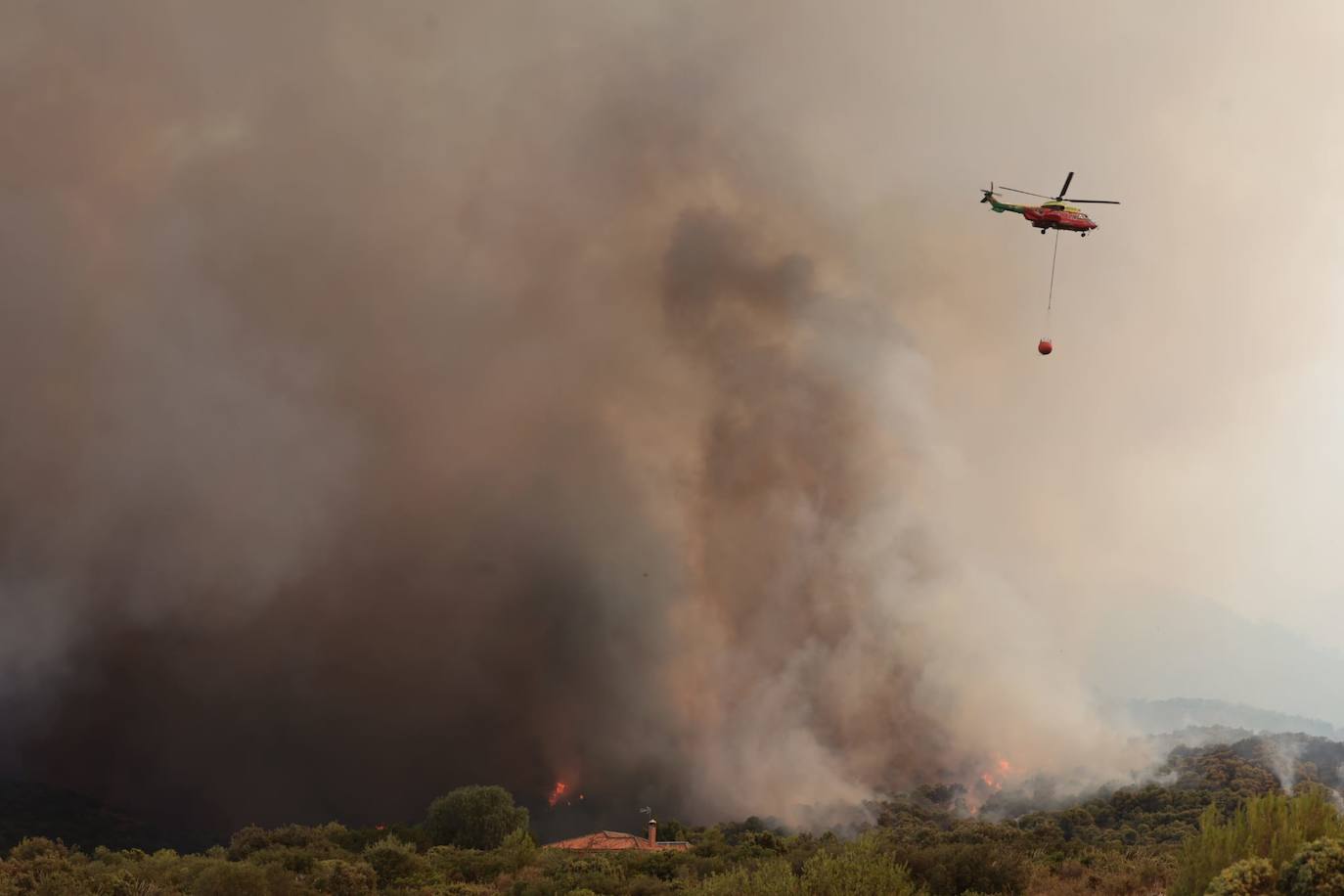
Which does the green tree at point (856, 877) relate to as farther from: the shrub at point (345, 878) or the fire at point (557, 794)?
the fire at point (557, 794)

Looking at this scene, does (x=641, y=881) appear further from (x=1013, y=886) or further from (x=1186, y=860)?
(x=1186, y=860)

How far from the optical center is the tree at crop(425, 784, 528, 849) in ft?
180

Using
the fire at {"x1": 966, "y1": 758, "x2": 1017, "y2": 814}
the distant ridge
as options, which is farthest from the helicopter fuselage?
the distant ridge

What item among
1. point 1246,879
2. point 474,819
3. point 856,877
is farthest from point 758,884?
point 474,819

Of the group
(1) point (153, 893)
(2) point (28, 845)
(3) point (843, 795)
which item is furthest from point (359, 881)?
(3) point (843, 795)

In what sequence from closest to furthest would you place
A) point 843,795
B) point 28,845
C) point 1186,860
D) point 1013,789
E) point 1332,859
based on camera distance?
point 1332,859
point 1186,860
point 28,845
point 1013,789
point 843,795

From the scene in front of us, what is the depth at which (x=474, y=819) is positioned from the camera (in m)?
56.2

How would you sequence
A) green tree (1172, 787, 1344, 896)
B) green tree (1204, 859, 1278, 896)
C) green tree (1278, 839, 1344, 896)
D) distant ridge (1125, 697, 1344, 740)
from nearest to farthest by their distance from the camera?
green tree (1278, 839, 1344, 896), green tree (1204, 859, 1278, 896), green tree (1172, 787, 1344, 896), distant ridge (1125, 697, 1344, 740)

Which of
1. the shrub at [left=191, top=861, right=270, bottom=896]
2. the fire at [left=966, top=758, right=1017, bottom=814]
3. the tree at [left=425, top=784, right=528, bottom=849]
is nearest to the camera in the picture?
the shrub at [left=191, top=861, right=270, bottom=896]

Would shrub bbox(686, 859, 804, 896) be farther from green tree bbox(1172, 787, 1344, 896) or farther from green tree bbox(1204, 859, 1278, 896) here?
green tree bbox(1204, 859, 1278, 896)

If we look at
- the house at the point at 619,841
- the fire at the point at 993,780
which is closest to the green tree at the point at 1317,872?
the house at the point at 619,841

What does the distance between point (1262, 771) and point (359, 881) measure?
73.3m

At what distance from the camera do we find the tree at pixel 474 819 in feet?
180

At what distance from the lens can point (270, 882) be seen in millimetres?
30859
